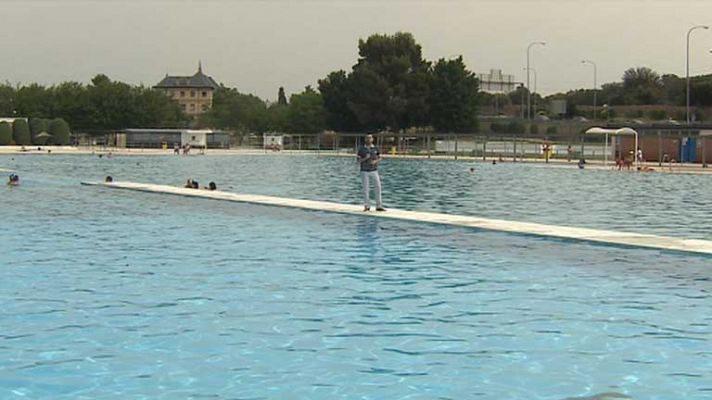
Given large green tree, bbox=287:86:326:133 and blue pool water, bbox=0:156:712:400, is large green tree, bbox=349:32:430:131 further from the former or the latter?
blue pool water, bbox=0:156:712:400

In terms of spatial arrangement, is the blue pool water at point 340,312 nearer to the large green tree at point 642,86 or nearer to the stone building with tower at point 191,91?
the large green tree at point 642,86

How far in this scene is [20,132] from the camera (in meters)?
99.5

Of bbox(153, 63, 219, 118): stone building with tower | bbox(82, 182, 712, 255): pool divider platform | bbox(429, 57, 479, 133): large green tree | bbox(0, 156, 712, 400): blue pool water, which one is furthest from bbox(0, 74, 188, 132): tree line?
bbox(0, 156, 712, 400): blue pool water

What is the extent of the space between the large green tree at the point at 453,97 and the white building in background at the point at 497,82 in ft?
202

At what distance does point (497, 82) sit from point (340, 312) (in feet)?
526

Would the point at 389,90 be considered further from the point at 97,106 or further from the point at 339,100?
the point at 97,106

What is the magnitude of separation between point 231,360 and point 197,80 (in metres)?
194

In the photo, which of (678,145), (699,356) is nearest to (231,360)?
(699,356)

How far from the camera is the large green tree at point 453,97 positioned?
100m

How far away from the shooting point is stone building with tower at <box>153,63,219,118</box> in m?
196

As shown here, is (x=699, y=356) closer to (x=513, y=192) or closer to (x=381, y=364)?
(x=381, y=364)

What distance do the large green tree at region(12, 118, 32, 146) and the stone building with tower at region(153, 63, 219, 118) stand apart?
9547 cm

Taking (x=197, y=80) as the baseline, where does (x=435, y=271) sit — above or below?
below

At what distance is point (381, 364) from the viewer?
812cm
